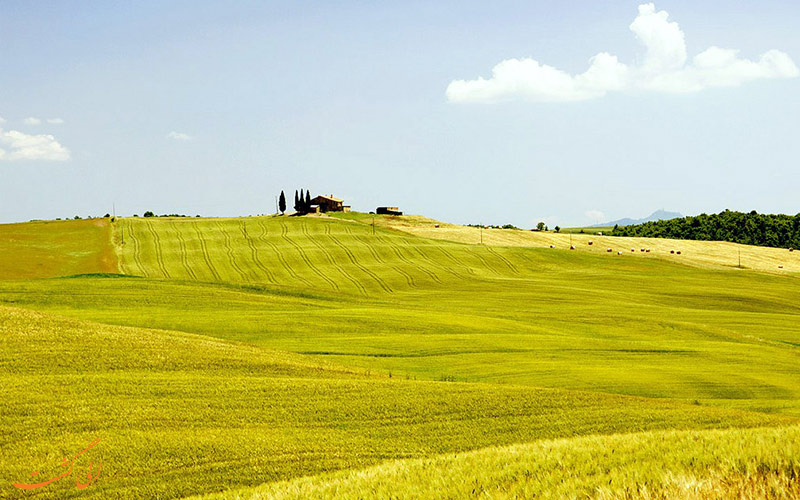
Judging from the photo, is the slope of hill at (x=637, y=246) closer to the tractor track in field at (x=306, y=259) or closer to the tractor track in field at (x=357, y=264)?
the tractor track in field at (x=357, y=264)

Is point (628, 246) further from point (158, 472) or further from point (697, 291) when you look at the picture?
point (158, 472)

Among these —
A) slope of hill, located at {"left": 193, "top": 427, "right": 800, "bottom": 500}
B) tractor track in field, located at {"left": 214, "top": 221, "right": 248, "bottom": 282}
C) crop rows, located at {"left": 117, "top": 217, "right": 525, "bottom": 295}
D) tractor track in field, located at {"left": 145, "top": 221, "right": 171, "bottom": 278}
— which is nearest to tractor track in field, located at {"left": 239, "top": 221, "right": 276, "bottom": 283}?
crop rows, located at {"left": 117, "top": 217, "right": 525, "bottom": 295}

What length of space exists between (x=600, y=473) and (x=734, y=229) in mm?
154309

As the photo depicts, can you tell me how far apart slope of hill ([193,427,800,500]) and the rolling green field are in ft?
0.15

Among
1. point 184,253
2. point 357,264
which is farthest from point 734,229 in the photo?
point 184,253

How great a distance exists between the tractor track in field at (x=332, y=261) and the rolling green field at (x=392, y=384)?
1270 mm

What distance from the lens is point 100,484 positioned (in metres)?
12.7

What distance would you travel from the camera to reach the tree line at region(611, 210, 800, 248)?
140625mm

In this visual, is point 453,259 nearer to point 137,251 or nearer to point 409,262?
point 409,262

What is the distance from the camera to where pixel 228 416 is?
55.1ft

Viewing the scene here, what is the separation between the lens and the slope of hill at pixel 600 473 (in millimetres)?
7242

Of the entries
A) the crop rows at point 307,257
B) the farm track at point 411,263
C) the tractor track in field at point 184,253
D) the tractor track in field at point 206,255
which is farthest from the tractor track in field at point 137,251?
the farm track at point 411,263

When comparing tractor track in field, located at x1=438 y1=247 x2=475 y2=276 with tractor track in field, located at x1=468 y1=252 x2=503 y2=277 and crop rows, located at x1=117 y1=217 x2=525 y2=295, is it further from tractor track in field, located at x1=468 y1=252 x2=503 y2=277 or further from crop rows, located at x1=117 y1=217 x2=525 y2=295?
tractor track in field, located at x1=468 y1=252 x2=503 y2=277

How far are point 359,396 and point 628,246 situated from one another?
83.3 metres
